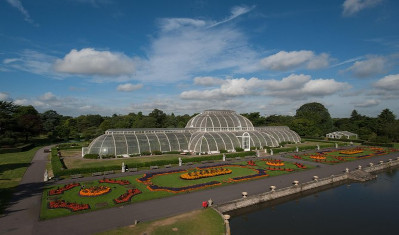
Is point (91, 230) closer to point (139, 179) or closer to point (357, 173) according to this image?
point (139, 179)

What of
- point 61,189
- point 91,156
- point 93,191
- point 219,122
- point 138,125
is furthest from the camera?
point 138,125

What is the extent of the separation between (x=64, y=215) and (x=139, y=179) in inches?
466

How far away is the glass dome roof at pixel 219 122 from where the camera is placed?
2304 inches

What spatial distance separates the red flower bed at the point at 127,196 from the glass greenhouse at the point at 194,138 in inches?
944

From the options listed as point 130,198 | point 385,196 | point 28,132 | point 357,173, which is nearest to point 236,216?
point 130,198

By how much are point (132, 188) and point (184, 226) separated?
458 inches

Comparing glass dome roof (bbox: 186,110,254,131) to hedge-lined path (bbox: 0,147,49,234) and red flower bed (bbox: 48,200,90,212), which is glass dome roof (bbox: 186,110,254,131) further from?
red flower bed (bbox: 48,200,90,212)

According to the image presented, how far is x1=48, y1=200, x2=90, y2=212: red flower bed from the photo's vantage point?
65.2 feet

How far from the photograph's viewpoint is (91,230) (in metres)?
16.2

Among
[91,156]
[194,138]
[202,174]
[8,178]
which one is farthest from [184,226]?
[194,138]

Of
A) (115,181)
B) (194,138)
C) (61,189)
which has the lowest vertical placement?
(61,189)

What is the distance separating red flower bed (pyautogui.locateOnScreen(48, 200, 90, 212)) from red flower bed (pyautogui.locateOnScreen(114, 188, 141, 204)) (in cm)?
268

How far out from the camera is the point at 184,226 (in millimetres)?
16688

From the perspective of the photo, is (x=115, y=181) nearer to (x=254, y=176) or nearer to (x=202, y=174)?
(x=202, y=174)
